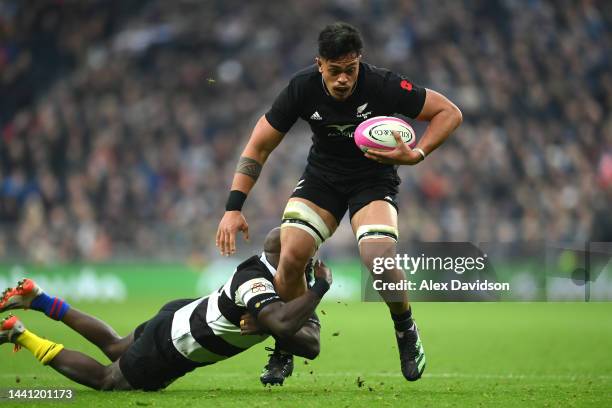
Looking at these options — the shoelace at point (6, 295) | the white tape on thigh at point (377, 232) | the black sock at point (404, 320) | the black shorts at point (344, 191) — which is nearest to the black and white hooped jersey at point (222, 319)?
the white tape on thigh at point (377, 232)

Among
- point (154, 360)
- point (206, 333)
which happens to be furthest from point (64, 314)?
point (206, 333)

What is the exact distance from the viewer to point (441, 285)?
28.6 ft

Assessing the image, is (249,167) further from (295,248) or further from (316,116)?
(295,248)

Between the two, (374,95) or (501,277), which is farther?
(501,277)

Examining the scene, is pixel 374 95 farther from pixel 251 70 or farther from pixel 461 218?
pixel 251 70

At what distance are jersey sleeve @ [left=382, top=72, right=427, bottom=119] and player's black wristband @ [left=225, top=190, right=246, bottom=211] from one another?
1.20m

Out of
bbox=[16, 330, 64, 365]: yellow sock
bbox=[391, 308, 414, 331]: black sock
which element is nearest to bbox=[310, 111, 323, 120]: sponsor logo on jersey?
bbox=[391, 308, 414, 331]: black sock

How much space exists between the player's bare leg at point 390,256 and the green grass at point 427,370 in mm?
213

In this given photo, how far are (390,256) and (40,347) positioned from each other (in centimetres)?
243

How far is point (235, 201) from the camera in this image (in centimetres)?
698

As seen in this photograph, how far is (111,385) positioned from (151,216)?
36.9 ft

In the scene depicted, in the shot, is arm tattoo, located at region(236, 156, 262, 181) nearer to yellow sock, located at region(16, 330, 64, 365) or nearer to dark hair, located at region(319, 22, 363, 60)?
dark hair, located at region(319, 22, 363, 60)

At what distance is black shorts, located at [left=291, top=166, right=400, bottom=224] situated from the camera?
6.99 m

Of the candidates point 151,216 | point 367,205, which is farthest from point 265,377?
point 151,216
